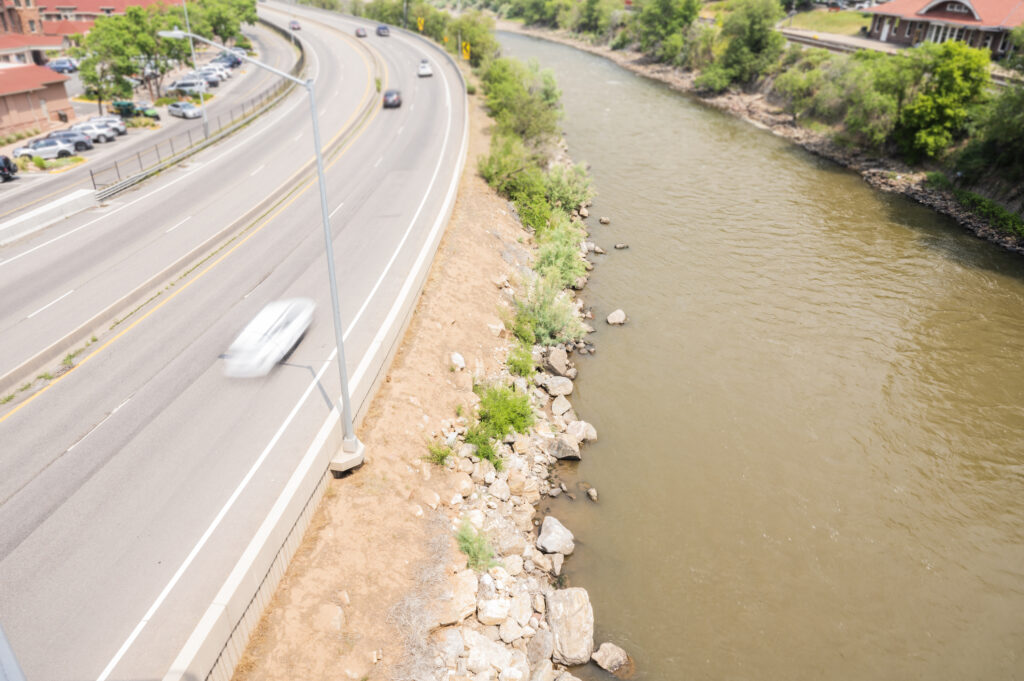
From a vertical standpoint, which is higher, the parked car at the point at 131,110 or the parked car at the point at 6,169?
the parked car at the point at 131,110

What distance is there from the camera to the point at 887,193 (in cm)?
4794

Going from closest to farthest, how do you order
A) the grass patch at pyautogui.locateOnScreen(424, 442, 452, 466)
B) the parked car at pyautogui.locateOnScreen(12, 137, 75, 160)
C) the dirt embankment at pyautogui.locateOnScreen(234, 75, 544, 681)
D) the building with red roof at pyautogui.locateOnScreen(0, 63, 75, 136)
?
the dirt embankment at pyautogui.locateOnScreen(234, 75, 544, 681) → the grass patch at pyautogui.locateOnScreen(424, 442, 452, 466) → the parked car at pyautogui.locateOnScreen(12, 137, 75, 160) → the building with red roof at pyautogui.locateOnScreen(0, 63, 75, 136)

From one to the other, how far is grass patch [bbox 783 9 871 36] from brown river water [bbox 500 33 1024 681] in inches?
2265

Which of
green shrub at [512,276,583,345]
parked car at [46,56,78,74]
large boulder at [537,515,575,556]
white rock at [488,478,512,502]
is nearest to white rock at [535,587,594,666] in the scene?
large boulder at [537,515,575,556]

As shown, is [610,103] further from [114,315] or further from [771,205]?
[114,315]

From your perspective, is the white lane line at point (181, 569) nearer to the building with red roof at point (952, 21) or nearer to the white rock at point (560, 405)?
the white rock at point (560, 405)

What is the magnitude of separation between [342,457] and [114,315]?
11862 mm

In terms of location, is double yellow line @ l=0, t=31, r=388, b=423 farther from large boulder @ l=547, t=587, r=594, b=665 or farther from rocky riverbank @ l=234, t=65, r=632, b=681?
large boulder @ l=547, t=587, r=594, b=665

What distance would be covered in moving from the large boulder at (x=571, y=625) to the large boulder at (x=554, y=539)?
177 cm

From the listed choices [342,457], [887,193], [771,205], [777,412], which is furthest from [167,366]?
[887,193]

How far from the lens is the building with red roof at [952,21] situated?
62062 mm

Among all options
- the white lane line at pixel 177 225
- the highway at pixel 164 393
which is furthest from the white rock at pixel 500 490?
the white lane line at pixel 177 225

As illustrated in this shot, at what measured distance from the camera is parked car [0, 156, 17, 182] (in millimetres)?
38062

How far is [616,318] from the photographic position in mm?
30469
